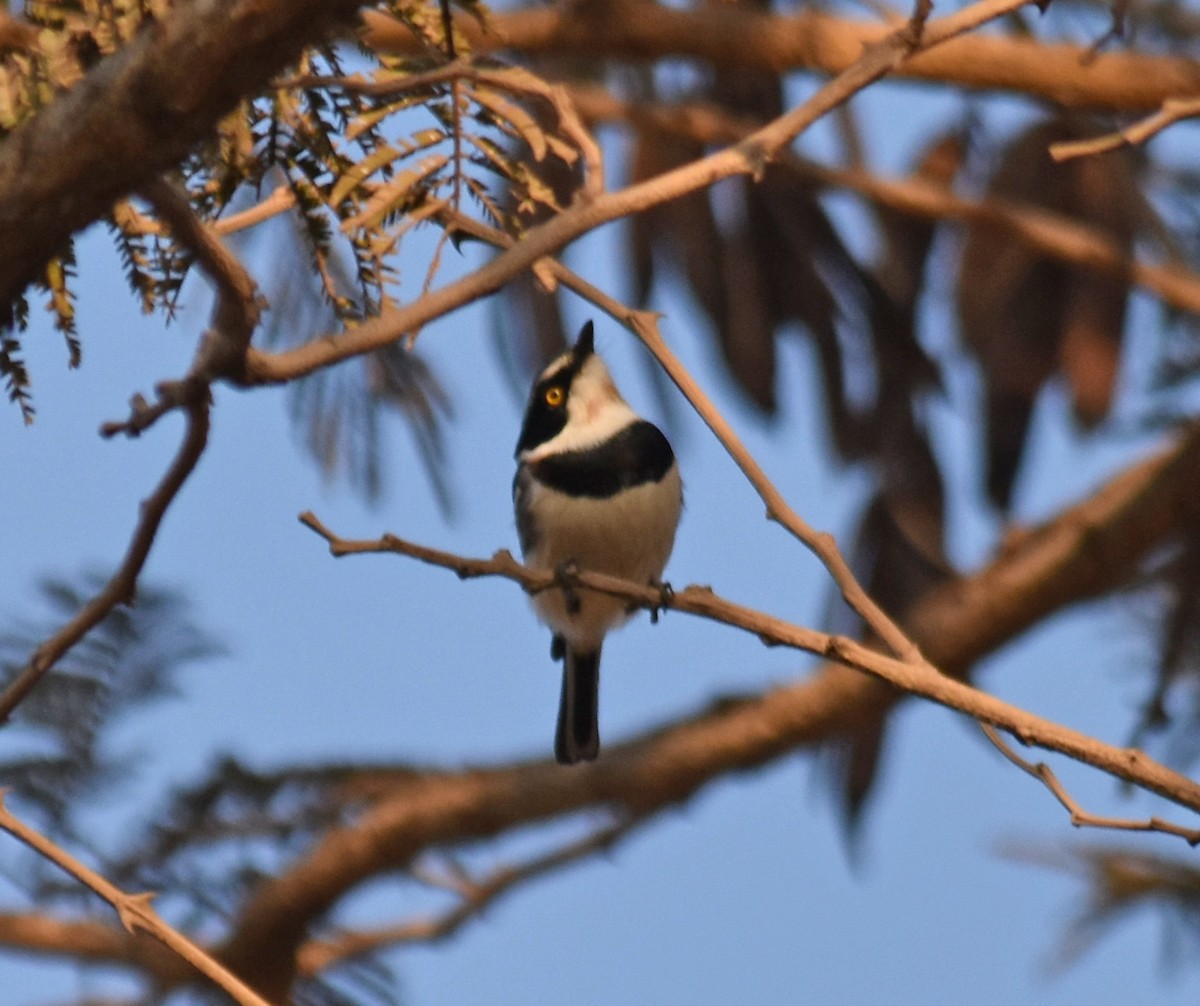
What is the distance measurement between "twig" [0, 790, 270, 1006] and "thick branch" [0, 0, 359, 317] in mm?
697

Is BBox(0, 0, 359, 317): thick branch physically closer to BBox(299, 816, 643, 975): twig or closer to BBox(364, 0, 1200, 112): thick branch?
BBox(364, 0, 1200, 112): thick branch

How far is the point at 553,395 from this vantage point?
4863mm

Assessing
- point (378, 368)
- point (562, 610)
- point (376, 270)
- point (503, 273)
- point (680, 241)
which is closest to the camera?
point (503, 273)

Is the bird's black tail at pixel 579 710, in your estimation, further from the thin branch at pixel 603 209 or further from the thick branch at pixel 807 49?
the thin branch at pixel 603 209

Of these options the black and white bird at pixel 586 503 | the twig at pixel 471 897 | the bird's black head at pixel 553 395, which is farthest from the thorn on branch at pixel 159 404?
the twig at pixel 471 897

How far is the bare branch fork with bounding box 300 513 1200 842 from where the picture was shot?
7.43ft

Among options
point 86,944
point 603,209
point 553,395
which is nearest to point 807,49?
point 553,395

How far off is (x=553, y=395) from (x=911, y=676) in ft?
8.52

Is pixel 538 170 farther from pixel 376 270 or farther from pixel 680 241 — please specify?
pixel 376 270

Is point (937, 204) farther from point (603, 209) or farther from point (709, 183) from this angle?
point (603, 209)

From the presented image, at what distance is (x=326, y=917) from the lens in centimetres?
582

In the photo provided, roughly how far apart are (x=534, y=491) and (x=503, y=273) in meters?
2.36

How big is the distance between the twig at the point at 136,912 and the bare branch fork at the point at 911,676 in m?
0.49

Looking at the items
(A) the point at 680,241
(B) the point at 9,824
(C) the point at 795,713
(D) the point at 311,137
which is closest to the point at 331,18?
(D) the point at 311,137
